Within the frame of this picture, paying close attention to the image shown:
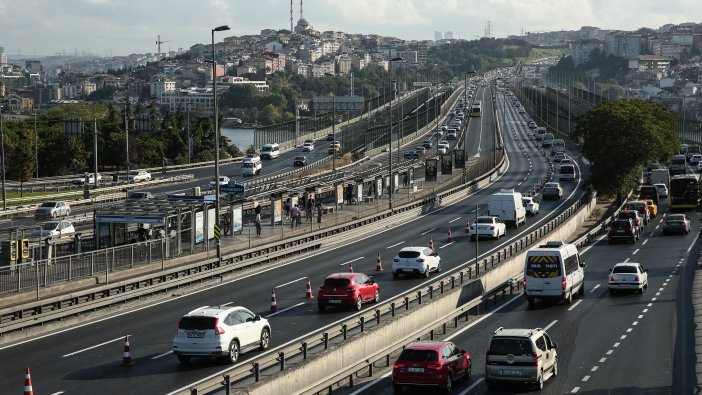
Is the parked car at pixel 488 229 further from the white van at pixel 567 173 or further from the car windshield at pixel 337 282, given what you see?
the white van at pixel 567 173

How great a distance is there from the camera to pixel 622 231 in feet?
211

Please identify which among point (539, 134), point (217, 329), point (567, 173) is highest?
point (217, 329)

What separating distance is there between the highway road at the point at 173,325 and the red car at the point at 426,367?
4.57m

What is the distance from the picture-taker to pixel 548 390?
27.5 m

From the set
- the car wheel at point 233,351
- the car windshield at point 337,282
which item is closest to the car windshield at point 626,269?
the car windshield at point 337,282

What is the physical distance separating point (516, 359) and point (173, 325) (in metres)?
11.8

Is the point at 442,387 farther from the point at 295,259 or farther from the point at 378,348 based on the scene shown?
the point at 295,259

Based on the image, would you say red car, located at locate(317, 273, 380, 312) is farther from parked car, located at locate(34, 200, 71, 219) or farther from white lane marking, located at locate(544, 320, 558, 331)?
parked car, located at locate(34, 200, 71, 219)

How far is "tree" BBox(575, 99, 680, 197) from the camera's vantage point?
83.7 meters

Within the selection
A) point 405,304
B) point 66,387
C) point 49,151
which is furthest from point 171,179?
point 66,387

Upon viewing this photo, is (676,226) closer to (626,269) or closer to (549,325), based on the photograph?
(626,269)

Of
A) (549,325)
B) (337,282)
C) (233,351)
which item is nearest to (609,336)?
(549,325)

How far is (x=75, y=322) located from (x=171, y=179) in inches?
2378

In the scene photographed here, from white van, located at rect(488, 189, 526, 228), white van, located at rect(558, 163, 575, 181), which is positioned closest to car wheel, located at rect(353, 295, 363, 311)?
white van, located at rect(488, 189, 526, 228)
